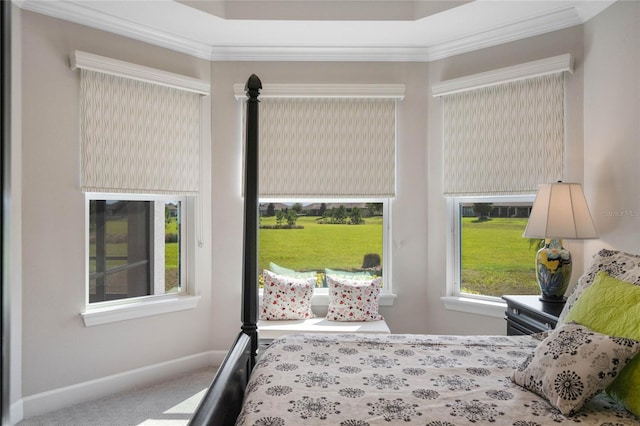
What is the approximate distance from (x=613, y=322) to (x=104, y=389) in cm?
307

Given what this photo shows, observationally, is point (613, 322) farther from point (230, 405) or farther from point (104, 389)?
point (104, 389)

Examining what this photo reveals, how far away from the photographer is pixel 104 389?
3.15 meters

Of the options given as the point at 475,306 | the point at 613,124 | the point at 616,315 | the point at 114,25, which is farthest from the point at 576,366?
the point at 114,25

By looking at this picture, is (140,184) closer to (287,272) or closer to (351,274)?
(287,272)

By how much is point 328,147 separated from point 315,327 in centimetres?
143

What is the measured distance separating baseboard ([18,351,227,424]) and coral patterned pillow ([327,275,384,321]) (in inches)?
40.1

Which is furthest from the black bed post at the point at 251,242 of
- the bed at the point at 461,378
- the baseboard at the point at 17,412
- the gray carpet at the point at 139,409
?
the baseboard at the point at 17,412

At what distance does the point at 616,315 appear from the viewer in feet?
4.85

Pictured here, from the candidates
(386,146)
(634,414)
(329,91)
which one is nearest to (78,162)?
(329,91)

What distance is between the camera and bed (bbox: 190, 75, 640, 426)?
1.29 metres

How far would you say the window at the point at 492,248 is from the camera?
339 centimetres

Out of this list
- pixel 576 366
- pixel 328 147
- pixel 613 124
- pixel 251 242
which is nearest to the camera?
pixel 576 366

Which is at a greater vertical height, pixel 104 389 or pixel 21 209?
pixel 21 209

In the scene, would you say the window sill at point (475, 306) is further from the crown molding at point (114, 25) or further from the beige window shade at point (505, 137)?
the crown molding at point (114, 25)
